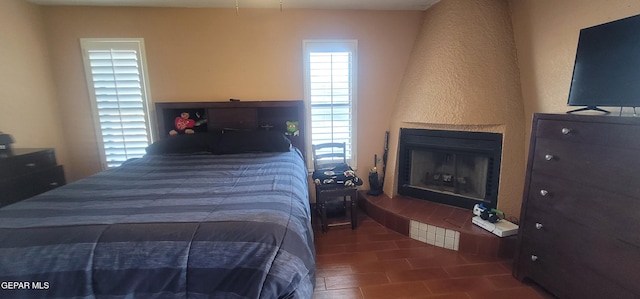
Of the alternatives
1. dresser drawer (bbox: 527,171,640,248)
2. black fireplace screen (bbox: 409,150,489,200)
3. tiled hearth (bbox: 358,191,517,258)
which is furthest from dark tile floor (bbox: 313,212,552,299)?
black fireplace screen (bbox: 409,150,489,200)

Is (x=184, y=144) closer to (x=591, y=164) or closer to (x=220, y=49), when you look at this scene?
(x=220, y=49)

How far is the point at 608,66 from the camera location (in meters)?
1.49

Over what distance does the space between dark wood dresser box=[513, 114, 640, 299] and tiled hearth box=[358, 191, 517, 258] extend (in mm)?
314

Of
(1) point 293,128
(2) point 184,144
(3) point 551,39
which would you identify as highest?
(3) point 551,39

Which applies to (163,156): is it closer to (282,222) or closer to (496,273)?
(282,222)

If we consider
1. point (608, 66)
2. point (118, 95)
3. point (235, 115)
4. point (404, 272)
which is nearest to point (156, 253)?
point (404, 272)

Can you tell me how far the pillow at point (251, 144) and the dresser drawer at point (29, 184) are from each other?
1578mm

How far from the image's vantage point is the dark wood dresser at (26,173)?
7.32 feet

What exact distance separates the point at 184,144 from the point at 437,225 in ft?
8.59

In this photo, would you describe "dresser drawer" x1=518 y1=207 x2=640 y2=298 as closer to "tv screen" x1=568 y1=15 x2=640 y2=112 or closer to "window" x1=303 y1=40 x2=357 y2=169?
"tv screen" x1=568 y1=15 x2=640 y2=112

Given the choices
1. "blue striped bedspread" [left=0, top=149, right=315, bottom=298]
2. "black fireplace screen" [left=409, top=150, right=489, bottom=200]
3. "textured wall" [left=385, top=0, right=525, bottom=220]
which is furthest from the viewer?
"black fireplace screen" [left=409, top=150, right=489, bottom=200]

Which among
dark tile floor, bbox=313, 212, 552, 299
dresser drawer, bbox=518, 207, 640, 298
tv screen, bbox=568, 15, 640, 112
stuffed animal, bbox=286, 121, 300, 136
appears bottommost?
dark tile floor, bbox=313, 212, 552, 299

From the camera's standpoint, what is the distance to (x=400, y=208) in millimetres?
2699

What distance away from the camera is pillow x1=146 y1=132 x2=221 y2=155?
8.89 ft
